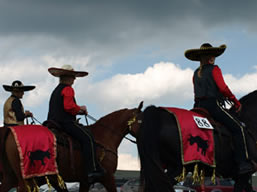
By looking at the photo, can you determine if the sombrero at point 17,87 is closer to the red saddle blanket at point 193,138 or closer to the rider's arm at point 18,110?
the rider's arm at point 18,110

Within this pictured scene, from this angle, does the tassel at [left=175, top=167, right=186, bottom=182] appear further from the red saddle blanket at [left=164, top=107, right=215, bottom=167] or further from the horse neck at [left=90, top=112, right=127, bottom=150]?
the horse neck at [left=90, top=112, right=127, bottom=150]

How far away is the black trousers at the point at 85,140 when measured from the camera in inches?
369

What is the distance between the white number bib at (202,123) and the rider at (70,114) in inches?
91.0

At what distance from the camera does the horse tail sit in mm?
7688

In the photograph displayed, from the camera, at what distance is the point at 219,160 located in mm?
8336

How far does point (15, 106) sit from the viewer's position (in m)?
11.6

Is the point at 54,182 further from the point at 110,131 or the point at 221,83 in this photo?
the point at 221,83

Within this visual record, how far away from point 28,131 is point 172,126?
2873mm

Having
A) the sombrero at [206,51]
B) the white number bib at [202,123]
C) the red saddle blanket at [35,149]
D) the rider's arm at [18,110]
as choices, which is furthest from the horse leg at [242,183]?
the rider's arm at [18,110]

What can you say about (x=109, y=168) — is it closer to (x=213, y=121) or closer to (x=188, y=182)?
(x=213, y=121)

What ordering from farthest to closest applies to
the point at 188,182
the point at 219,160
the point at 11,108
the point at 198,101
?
1. the point at 188,182
2. the point at 11,108
3. the point at 198,101
4. the point at 219,160

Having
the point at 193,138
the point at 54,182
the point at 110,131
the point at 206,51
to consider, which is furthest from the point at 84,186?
the point at 206,51

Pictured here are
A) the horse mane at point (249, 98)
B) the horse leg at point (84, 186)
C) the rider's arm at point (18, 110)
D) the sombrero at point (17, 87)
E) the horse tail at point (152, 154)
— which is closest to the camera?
the horse tail at point (152, 154)

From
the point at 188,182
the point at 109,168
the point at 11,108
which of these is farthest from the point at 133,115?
the point at 188,182
